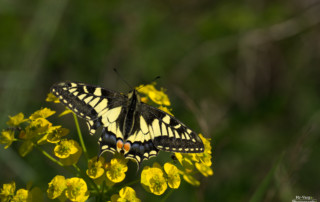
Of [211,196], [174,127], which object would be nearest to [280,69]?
[211,196]

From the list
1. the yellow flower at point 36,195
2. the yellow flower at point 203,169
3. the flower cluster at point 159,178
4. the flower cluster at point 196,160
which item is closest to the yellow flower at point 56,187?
the yellow flower at point 36,195

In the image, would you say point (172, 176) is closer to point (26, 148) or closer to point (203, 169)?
point (203, 169)

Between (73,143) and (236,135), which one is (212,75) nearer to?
(236,135)

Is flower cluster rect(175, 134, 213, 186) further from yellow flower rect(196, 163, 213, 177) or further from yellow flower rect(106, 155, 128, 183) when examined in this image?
yellow flower rect(106, 155, 128, 183)

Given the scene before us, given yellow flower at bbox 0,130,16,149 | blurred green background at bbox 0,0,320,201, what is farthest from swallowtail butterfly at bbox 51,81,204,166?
blurred green background at bbox 0,0,320,201

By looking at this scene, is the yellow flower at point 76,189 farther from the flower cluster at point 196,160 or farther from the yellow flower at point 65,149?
the flower cluster at point 196,160

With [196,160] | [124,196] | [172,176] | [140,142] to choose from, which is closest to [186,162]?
[196,160]
